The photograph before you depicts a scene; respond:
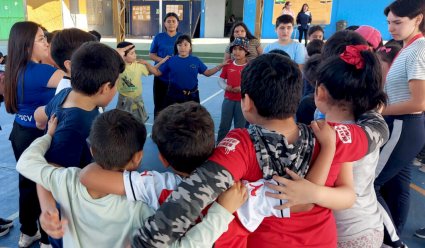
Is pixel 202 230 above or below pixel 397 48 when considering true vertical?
below

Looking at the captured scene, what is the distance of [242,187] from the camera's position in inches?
41.4

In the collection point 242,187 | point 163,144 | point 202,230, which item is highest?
point 163,144

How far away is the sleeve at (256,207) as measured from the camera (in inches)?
42.5

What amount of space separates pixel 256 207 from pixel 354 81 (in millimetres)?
649

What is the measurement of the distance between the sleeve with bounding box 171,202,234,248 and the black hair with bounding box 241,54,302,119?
0.34 metres

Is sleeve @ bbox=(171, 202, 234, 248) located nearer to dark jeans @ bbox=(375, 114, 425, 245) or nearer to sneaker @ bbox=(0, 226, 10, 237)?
dark jeans @ bbox=(375, 114, 425, 245)

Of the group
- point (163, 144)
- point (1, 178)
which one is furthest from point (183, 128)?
point (1, 178)

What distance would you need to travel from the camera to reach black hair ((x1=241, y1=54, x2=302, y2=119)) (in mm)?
1068

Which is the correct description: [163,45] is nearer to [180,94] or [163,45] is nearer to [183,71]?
[183,71]

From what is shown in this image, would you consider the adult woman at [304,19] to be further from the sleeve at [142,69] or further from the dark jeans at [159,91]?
the sleeve at [142,69]

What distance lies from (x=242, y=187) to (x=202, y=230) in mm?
178

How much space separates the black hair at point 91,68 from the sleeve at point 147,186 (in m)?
0.54

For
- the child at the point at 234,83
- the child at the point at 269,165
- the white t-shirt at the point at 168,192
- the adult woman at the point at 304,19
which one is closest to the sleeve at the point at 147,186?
the white t-shirt at the point at 168,192

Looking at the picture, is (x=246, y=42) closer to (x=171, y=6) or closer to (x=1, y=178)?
(x=1, y=178)
